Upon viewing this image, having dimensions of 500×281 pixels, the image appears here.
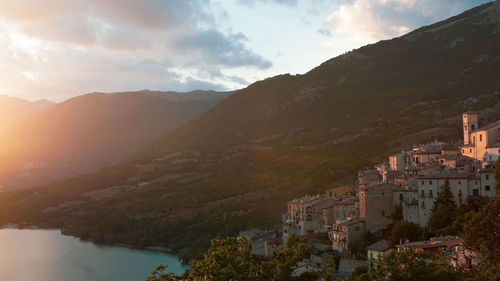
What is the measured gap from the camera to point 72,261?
9031cm

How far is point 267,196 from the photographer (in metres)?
104

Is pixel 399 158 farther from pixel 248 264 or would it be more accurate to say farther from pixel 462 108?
pixel 462 108

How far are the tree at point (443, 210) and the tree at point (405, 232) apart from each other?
1.10m

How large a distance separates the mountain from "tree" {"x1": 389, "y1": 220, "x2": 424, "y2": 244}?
4034 centimetres

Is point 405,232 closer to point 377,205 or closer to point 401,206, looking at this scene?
point 401,206

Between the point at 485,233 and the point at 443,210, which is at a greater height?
the point at 443,210

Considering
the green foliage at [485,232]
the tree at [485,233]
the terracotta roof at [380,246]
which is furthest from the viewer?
the terracotta roof at [380,246]

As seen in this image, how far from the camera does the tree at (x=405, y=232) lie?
40.1 metres

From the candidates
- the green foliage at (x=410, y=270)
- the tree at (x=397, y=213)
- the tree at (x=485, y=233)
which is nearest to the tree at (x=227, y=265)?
the green foliage at (x=410, y=270)

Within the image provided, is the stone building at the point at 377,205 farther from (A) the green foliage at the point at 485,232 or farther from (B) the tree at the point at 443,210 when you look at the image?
(A) the green foliage at the point at 485,232

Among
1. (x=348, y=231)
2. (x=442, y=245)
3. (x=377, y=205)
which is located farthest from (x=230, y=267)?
(x=377, y=205)

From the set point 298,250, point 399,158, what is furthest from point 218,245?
point 399,158

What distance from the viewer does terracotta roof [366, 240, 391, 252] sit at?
130ft

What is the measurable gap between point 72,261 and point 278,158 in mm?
61947
